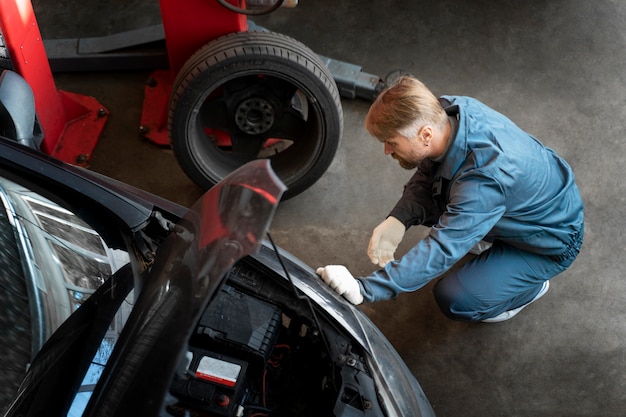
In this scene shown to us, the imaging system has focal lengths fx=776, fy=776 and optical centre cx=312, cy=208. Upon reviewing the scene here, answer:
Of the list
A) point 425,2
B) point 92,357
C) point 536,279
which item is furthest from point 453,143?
point 425,2

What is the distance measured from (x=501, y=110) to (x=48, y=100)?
7.13ft

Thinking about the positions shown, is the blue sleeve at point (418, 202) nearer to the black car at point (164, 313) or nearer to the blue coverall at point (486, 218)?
the blue coverall at point (486, 218)

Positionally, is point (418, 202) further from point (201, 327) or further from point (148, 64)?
point (148, 64)

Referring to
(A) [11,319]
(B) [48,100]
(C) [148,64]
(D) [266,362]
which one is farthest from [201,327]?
(C) [148,64]

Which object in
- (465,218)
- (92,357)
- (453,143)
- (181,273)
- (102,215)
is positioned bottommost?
(92,357)

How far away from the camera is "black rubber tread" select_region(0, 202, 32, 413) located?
1.91 meters

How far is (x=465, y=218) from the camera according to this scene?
2541mm

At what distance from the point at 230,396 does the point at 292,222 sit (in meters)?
1.48

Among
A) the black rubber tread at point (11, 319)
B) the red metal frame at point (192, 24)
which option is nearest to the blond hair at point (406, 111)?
the red metal frame at point (192, 24)

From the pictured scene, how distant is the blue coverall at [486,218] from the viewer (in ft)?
8.36

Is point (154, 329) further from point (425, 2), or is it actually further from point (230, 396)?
point (425, 2)

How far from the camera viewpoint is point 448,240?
8.37ft

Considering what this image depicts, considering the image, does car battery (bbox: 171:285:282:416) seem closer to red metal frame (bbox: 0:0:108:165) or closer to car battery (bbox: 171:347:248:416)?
car battery (bbox: 171:347:248:416)

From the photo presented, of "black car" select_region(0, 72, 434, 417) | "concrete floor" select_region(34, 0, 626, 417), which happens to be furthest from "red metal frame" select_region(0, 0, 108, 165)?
"black car" select_region(0, 72, 434, 417)
